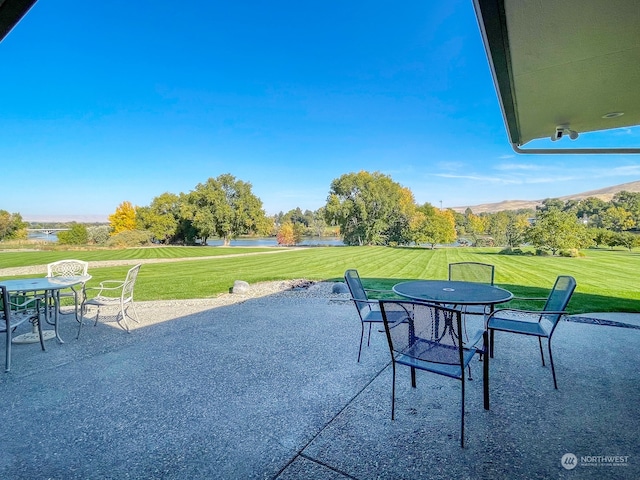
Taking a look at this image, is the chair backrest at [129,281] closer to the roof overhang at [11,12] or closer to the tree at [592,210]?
the roof overhang at [11,12]

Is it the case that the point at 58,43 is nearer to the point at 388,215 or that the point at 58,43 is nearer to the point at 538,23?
the point at 538,23

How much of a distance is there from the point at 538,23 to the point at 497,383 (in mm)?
2526

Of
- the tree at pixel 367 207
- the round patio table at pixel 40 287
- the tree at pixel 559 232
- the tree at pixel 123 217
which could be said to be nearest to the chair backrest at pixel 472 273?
the round patio table at pixel 40 287

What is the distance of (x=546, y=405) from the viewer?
2174mm

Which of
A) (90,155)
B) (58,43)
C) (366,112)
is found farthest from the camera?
(90,155)

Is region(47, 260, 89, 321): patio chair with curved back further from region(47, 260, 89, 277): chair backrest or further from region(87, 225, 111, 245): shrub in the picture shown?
region(87, 225, 111, 245): shrub

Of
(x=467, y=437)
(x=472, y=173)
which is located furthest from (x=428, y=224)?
(x=467, y=437)

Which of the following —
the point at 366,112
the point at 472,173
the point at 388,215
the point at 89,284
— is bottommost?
the point at 89,284

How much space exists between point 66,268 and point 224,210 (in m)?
25.3

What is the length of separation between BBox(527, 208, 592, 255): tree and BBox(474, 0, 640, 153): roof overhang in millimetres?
14409

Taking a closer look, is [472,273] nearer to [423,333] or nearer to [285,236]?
[423,333]

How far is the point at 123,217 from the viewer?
32125 mm

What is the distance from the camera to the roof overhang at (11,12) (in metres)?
1.03

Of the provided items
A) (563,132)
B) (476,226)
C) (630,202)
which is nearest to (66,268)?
(563,132)
